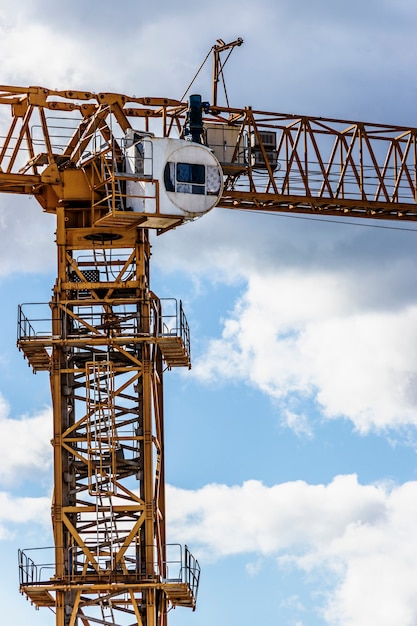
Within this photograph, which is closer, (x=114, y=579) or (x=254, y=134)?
(x=114, y=579)

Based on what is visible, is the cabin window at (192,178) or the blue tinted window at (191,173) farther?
the blue tinted window at (191,173)

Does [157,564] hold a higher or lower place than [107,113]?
lower

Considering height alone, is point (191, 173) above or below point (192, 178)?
above

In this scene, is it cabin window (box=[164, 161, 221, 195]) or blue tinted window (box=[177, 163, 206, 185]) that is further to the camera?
blue tinted window (box=[177, 163, 206, 185])

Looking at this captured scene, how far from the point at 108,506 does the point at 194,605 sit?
487cm

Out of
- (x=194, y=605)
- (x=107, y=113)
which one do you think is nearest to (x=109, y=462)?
(x=194, y=605)

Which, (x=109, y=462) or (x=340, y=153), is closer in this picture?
(x=109, y=462)

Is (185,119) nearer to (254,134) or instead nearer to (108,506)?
(254,134)

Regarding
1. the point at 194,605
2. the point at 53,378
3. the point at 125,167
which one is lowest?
the point at 194,605

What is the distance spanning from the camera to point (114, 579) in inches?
2756

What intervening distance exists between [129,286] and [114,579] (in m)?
10.2

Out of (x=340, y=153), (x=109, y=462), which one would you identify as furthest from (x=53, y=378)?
(x=340, y=153)

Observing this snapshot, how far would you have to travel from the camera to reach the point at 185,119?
74.0 metres

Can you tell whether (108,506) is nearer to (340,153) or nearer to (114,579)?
(114,579)
